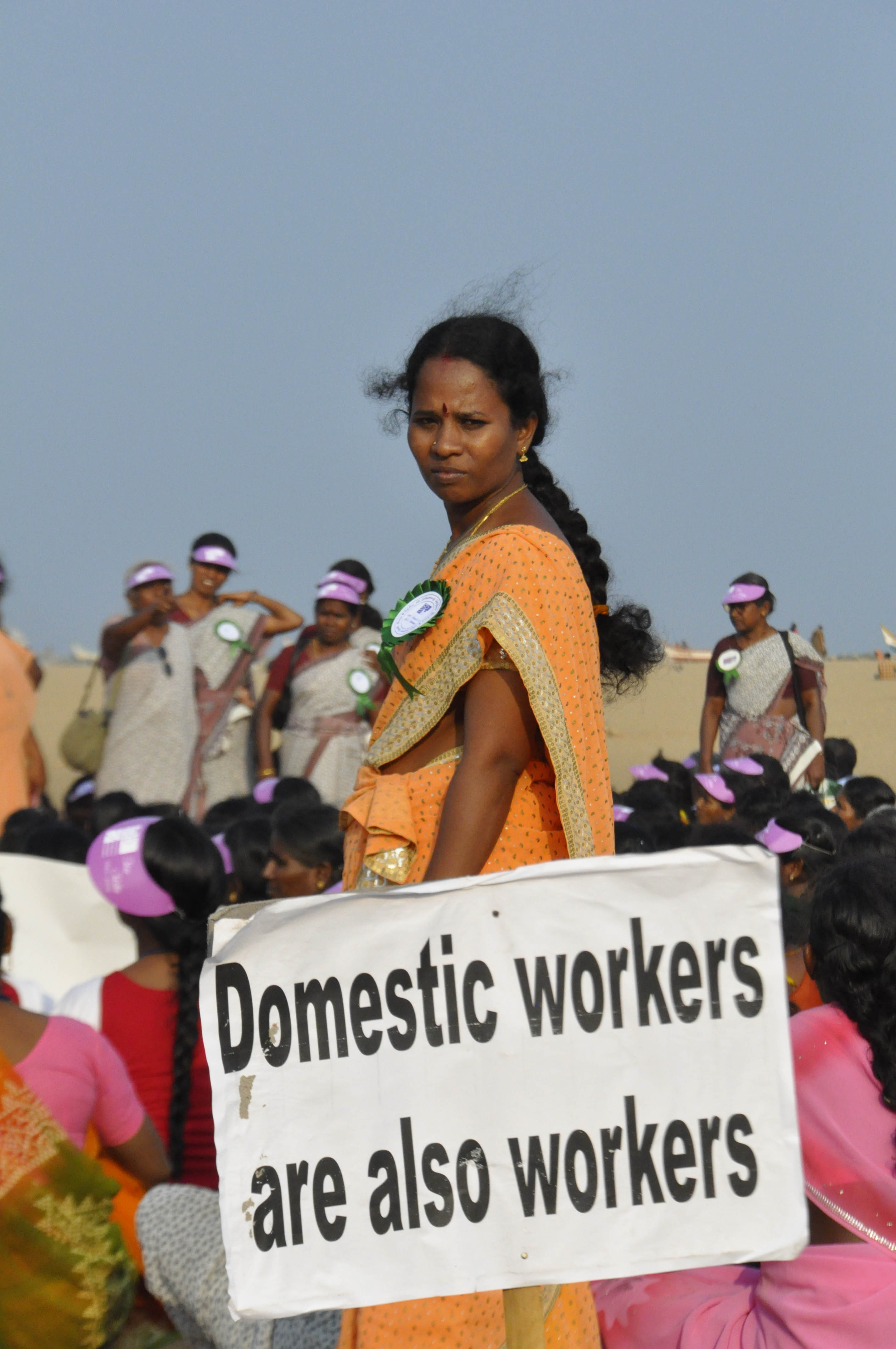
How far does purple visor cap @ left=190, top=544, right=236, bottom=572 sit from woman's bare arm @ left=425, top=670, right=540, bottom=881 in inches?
249

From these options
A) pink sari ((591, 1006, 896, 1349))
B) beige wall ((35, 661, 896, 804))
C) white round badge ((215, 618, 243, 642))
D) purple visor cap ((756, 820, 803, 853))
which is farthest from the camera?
beige wall ((35, 661, 896, 804))

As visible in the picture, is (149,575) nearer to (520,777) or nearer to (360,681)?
(360,681)

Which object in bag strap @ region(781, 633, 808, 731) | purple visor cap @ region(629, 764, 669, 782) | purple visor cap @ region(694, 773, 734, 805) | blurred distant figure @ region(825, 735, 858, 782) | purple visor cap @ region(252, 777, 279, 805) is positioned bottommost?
blurred distant figure @ region(825, 735, 858, 782)

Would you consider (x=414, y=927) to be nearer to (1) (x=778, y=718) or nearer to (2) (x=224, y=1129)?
(2) (x=224, y=1129)

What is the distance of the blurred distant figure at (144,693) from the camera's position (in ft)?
25.0

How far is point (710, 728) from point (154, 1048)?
5.43 meters

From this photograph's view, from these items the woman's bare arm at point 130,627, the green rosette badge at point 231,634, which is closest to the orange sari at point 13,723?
the woman's bare arm at point 130,627

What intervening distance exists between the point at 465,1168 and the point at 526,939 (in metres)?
0.27

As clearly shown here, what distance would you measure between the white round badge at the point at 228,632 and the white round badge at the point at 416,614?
603 cm

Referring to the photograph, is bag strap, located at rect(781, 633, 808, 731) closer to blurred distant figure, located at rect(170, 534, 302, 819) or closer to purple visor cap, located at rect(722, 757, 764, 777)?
purple visor cap, located at rect(722, 757, 764, 777)

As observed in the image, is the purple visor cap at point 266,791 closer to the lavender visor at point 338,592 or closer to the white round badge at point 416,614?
the lavender visor at point 338,592

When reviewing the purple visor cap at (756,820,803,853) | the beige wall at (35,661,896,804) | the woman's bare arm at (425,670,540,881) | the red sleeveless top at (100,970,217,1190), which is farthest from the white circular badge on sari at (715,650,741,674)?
the woman's bare arm at (425,670,540,881)

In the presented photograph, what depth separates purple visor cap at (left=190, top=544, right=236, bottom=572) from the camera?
8.40m

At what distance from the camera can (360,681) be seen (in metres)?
8.12
